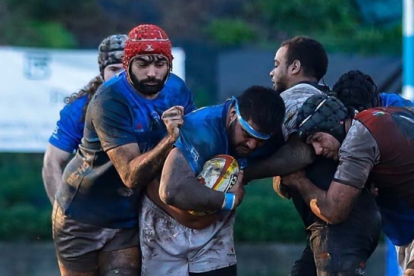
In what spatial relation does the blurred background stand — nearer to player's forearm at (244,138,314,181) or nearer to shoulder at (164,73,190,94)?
shoulder at (164,73,190,94)

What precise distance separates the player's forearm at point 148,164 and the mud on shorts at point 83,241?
0.52 metres

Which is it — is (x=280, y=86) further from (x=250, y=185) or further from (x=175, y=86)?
(x=250, y=185)

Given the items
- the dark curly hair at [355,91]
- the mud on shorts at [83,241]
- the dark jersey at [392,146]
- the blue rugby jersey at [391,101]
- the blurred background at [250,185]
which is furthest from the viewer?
the blurred background at [250,185]

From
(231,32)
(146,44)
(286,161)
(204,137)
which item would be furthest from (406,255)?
(231,32)

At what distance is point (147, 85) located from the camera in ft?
19.0

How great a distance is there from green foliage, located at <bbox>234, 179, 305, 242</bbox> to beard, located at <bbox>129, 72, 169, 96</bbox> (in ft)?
14.8

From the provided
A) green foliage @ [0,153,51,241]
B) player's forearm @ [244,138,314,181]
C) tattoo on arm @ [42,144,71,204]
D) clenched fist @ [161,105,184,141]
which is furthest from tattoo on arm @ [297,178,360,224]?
green foliage @ [0,153,51,241]

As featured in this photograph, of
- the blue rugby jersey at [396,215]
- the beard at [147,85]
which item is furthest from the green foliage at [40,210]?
the beard at [147,85]

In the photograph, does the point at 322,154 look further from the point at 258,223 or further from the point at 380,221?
the point at 258,223

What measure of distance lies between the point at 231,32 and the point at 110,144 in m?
7.50

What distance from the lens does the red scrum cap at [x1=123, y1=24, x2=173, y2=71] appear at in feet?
19.0

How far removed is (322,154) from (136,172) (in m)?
0.99

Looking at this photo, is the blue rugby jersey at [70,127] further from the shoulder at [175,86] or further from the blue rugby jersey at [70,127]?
the shoulder at [175,86]

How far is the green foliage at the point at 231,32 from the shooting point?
13.0 metres
